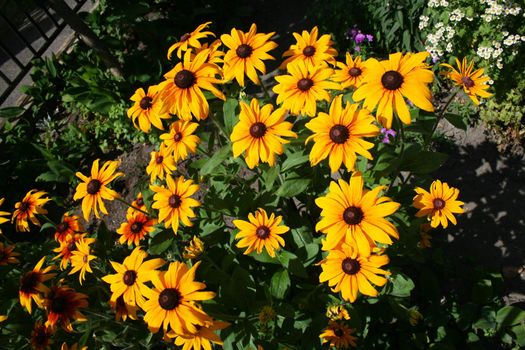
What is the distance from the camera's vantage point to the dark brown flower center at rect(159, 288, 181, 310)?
4.90 feet

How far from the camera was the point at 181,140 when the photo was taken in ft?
6.54

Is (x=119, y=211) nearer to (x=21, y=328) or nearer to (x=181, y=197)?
(x=21, y=328)

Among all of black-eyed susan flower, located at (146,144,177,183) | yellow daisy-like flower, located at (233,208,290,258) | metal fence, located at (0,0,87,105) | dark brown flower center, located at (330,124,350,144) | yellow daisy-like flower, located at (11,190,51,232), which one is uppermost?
metal fence, located at (0,0,87,105)

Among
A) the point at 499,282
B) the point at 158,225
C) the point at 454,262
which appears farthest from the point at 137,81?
the point at 499,282

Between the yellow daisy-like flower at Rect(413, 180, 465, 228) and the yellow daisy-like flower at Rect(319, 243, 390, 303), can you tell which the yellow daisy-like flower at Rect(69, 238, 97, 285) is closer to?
the yellow daisy-like flower at Rect(319, 243, 390, 303)

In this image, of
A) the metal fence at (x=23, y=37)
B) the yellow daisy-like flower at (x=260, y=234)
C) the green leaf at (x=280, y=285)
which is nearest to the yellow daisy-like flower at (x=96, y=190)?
the yellow daisy-like flower at (x=260, y=234)

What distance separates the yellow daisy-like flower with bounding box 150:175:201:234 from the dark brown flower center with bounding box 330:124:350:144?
2.19ft

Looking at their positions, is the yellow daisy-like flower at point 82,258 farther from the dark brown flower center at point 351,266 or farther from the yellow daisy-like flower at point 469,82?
the yellow daisy-like flower at point 469,82

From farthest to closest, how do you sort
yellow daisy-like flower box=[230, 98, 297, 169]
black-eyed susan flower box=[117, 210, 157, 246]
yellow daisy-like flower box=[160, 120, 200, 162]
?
black-eyed susan flower box=[117, 210, 157, 246] → yellow daisy-like flower box=[160, 120, 200, 162] → yellow daisy-like flower box=[230, 98, 297, 169]

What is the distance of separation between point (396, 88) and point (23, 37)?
4.85 m

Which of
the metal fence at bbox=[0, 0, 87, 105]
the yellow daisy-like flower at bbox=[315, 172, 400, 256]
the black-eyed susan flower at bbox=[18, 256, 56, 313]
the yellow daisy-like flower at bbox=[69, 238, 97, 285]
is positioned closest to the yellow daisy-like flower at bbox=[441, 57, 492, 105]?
Result: the yellow daisy-like flower at bbox=[315, 172, 400, 256]

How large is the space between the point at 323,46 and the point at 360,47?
2.23m

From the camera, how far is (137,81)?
4.40m

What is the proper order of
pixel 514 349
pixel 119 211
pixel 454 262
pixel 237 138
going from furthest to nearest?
1. pixel 119 211
2. pixel 454 262
3. pixel 514 349
4. pixel 237 138
